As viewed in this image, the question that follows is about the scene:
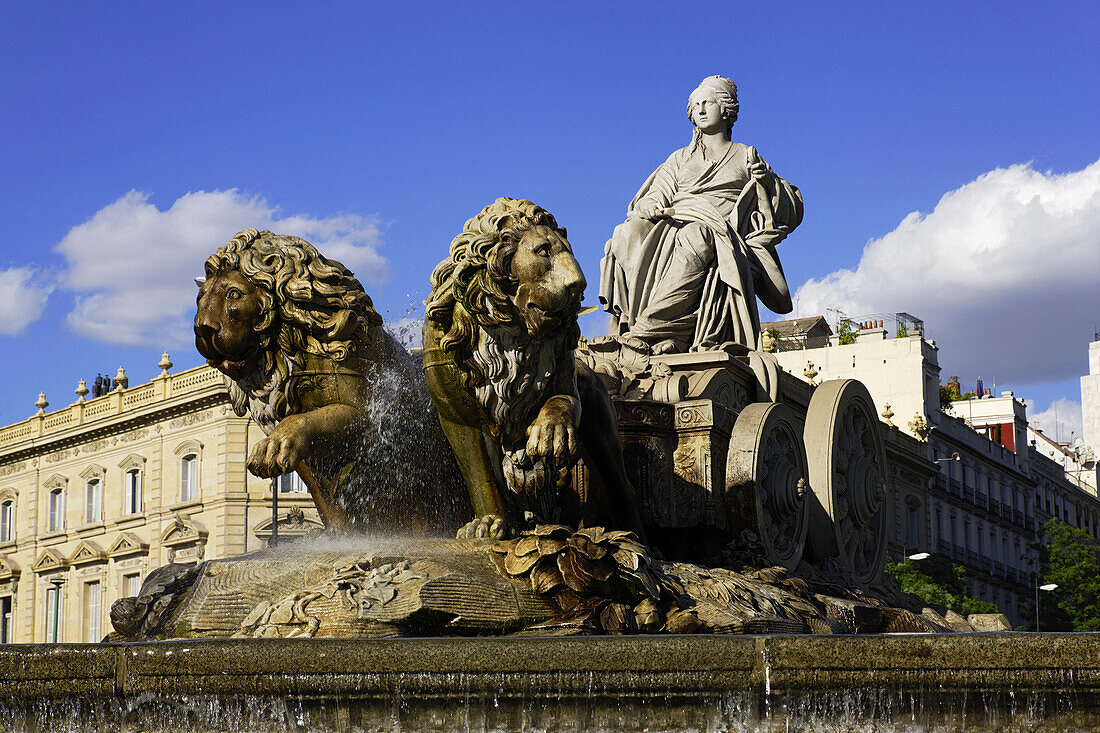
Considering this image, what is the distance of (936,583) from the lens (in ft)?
177

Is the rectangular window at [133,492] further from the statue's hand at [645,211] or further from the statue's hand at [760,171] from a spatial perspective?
the statue's hand at [760,171]

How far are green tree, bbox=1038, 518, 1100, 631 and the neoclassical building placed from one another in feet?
87.1

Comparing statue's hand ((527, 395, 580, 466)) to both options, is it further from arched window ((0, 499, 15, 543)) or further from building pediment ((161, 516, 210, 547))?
arched window ((0, 499, 15, 543))

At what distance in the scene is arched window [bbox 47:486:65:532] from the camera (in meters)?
71.8

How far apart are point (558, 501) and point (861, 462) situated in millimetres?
3675

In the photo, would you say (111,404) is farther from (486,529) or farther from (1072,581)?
(486,529)

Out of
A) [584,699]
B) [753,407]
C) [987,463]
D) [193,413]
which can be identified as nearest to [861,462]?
[753,407]

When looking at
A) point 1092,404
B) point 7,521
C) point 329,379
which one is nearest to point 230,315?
point 329,379

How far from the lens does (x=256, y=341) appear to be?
8.75 meters

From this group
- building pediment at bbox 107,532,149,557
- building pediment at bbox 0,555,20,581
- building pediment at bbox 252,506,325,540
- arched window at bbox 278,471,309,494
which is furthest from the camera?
building pediment at bbox 0,555,20,581

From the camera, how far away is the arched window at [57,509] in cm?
7181

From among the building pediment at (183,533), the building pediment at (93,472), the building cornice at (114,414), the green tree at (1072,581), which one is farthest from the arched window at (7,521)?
the green tree at (1072,581)

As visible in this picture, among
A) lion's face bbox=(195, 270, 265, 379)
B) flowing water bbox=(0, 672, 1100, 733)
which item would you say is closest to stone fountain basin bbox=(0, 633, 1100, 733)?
flowing water bbox=(0, 672, 1100, 733)

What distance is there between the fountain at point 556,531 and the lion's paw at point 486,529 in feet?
0.05
